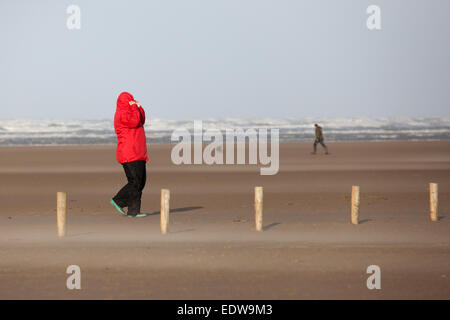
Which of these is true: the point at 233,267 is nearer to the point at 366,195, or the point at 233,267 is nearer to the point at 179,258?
the point at 179,258

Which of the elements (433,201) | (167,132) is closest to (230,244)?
(433,201)

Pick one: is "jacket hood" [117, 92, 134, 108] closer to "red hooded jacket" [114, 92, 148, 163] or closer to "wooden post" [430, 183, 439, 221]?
"red hooded jacket" [114, 92, 148, 163]

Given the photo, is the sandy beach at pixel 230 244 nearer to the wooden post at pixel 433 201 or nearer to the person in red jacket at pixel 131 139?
the wooden post at pixel 433 201

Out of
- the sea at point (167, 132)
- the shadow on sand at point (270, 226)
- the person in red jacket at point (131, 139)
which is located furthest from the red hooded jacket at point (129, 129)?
the sea at point (167, 132)

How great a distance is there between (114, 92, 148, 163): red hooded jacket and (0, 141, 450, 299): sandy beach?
4.17ft

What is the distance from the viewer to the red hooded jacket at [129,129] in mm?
13234

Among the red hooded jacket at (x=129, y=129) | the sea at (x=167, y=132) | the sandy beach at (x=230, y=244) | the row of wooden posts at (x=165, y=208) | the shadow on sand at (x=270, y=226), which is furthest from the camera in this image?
the sea at (x=167, y=132)

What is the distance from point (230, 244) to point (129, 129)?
A: 3.79 meters

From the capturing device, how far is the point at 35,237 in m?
11.6

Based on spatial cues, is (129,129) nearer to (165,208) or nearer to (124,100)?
(124,100)

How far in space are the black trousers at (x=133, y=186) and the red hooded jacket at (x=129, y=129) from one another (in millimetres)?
140

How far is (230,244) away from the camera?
10711 mm

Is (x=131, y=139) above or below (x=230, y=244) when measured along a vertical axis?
above
